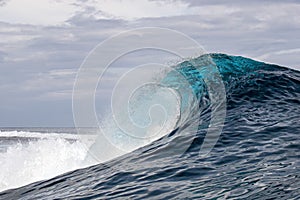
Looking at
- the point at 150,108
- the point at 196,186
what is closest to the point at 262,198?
the point at 196,186

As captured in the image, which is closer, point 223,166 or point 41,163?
point 223,166

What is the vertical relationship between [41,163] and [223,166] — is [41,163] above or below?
below

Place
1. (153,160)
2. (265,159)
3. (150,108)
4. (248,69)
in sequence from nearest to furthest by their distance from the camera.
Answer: (265,159), (153,160), (150,108), (248,69)

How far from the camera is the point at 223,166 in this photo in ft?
24.5

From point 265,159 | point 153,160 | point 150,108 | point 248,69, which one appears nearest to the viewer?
point 265,159

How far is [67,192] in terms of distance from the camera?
299 inches

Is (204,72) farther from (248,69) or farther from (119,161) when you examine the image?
(119,161)

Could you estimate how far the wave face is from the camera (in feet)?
21.8

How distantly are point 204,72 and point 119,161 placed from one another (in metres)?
4.90

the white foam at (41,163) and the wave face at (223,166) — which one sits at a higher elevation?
the wave face at (223,166)

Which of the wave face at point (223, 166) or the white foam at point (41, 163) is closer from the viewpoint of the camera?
the wave face at point (223, 166)

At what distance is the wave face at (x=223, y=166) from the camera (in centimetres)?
663

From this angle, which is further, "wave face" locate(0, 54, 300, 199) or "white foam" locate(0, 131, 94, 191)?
"white foam" locate(0, 131, 94, 191)

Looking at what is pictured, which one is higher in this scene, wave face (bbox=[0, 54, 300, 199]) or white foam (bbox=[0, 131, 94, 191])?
wave face (bbox=[0, 54, 300, 199])
